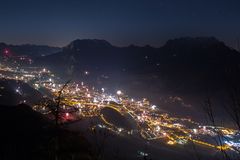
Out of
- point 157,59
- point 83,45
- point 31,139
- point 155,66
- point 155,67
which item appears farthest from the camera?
point 83,45

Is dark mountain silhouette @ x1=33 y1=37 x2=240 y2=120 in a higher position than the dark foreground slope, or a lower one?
higher

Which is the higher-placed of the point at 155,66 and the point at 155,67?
the point at 155,66

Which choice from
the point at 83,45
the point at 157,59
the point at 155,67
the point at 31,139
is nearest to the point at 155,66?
the point at 155,67

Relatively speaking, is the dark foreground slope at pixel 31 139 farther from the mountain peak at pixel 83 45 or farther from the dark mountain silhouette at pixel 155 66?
the mountain peak at pixel 83 45

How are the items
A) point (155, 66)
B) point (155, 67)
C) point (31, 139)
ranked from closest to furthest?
point (31, 139) → point (155, 67) → point (155, 66)

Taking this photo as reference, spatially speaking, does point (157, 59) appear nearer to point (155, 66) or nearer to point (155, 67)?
point (155, 66)

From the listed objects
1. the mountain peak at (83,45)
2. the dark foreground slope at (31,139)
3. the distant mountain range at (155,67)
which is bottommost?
the dark foreground slope at (31,139)

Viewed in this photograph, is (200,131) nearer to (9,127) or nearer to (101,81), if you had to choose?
(9,127)

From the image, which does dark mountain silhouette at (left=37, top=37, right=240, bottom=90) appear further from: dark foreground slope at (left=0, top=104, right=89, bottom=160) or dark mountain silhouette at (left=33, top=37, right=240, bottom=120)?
dark foreground slope at (left=0, top=104, right=89, bottom=160)

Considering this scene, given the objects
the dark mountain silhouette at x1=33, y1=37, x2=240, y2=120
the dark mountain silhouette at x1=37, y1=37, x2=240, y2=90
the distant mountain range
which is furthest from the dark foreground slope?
the dark mountain silhouette at x1=37, y1=37, x2=240, y2=90

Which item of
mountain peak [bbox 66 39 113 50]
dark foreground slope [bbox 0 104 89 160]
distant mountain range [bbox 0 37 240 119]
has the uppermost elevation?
mountain peak [bbox 66 39 113 50]

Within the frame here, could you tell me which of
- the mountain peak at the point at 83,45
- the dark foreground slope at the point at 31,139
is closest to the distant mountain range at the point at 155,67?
the mountain peak at the point at 83,45
